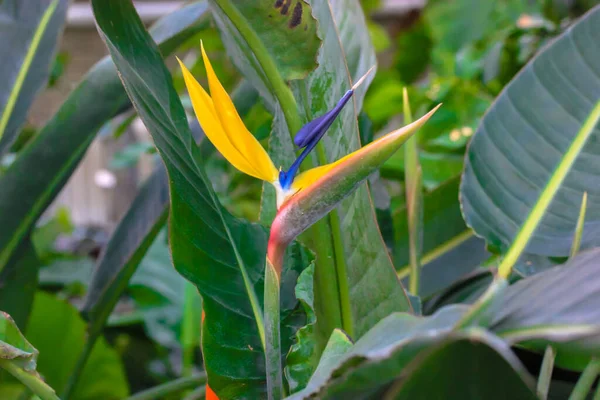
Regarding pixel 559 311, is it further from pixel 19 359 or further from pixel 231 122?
pixel 19 359

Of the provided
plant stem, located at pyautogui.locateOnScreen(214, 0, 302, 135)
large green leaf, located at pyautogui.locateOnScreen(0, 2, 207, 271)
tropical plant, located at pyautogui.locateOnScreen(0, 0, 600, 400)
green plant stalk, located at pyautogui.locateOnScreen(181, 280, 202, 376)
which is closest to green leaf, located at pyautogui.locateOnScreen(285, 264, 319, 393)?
tropical plant, located at pyautogui.locateOnScreen(0, 0, 600, 400)

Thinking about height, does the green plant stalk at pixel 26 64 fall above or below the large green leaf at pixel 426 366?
above

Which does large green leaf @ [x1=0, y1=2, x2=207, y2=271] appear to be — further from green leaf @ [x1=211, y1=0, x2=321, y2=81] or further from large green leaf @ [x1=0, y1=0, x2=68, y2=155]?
green leaf @ [x1=211, y1=0, x2=321, y2=81]

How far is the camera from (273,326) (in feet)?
0.89

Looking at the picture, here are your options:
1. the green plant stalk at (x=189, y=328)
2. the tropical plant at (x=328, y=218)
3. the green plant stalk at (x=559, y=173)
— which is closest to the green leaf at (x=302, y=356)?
the tropical plant at (x=328, y=218)

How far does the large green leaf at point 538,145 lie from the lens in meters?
0.45

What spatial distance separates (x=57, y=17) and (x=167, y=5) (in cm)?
267

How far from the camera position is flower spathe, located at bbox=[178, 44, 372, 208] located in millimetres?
255

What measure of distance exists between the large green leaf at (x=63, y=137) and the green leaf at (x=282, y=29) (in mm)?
221

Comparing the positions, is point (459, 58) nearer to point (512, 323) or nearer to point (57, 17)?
point (57, 17)

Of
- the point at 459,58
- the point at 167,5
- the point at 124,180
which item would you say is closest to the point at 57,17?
the point at 459,58

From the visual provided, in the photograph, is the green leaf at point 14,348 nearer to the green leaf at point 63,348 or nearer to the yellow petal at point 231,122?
the yellow petal at point 231,122

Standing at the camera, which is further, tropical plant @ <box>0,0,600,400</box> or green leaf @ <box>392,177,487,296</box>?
green leaf @ <box>392,177,487,296</box>

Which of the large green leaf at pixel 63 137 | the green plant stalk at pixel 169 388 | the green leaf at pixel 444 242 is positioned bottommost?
the green plant stalk at pixel 169 388
